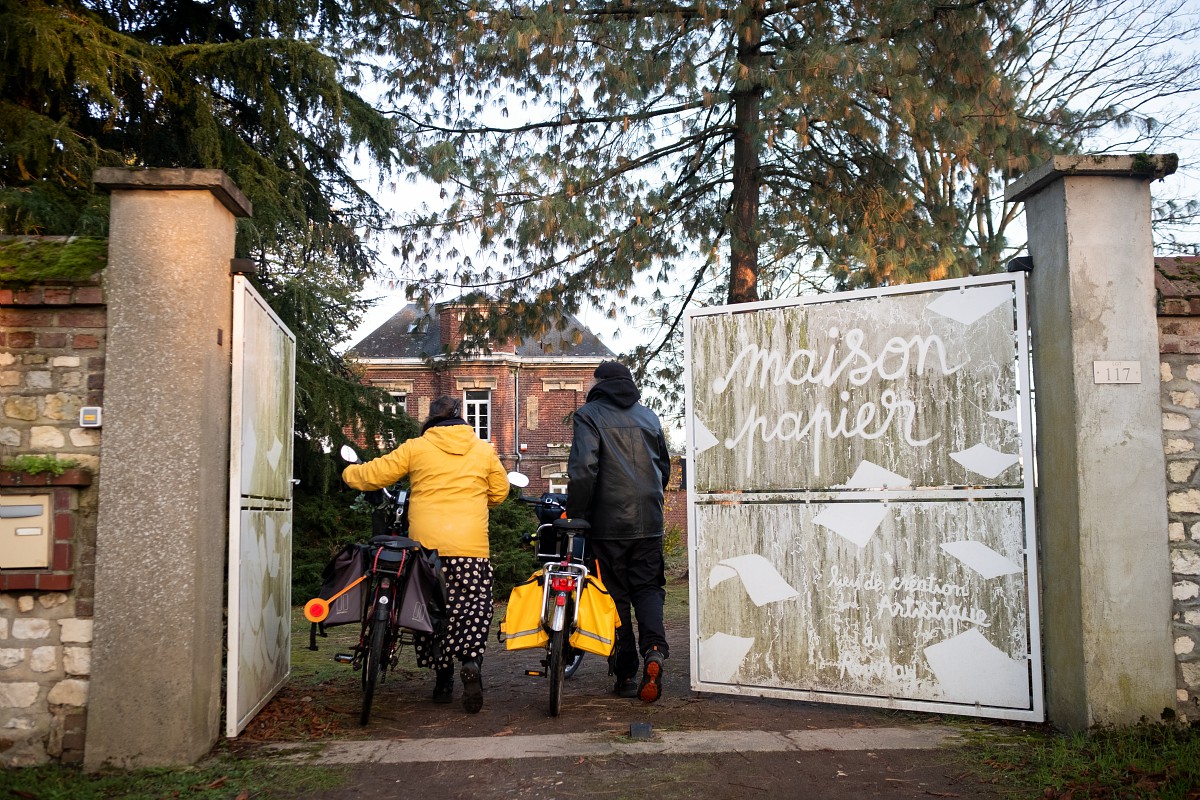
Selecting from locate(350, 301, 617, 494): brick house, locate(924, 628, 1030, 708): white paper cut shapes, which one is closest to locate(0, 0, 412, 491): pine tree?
locate(924, 628, 1030, 708): white paper cut shapes

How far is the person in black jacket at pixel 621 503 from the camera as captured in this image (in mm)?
6457

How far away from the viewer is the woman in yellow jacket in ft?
19.7

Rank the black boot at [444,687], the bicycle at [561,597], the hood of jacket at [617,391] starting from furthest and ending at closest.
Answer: the hood of jacket at [617,391] → the black boot at [444,687] → the bicycle at [561,597]

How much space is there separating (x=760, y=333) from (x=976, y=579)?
1.94m

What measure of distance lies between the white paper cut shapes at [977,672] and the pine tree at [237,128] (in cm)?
681

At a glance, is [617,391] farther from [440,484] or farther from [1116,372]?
[1116,372]

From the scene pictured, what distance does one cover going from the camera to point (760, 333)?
6.32 metres

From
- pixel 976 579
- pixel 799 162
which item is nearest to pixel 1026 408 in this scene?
pixel 976 579

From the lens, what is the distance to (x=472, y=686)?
19.7 feet

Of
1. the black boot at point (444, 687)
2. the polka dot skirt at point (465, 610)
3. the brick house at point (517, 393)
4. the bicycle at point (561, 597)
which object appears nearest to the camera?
the bicycle at point (561, 597)

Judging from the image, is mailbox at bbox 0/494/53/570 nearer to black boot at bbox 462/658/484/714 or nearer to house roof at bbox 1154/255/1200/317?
black boot at bbox 462/658/484/714

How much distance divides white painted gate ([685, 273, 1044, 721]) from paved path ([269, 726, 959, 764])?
535 mm

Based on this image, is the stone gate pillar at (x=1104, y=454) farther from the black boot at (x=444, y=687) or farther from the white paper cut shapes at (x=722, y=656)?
the black boot at (x=444, y=687)

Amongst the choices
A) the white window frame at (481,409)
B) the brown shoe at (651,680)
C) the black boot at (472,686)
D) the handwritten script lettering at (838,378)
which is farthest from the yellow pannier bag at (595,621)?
the white window frame at (481,409)
